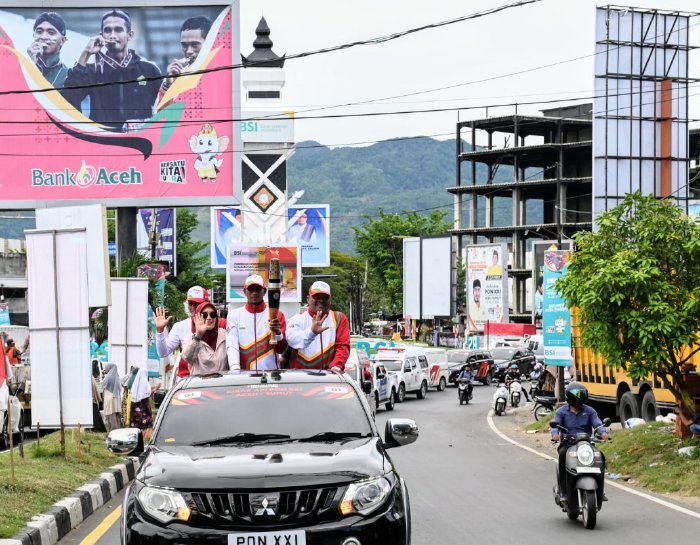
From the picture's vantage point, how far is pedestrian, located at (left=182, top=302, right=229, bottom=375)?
11219mm

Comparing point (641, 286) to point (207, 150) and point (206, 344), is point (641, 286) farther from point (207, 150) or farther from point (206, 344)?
point (207, 150)

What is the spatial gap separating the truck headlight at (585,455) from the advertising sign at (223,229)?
242 feet

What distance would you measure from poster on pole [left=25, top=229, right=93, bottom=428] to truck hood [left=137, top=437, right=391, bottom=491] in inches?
275

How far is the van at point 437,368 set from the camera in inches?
1935

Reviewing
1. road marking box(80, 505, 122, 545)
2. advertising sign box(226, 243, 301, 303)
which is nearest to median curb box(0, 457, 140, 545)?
road marking box(80, 505, 122, 545)

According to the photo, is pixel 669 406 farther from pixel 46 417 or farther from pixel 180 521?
pixel 180 521

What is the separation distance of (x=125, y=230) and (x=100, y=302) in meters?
15.9

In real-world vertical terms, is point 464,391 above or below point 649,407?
below

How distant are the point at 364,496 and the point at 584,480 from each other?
481cm

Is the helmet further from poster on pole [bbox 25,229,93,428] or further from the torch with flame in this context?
poster on pole [bbox 25,229,93,428]

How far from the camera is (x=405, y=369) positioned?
43.2 metres

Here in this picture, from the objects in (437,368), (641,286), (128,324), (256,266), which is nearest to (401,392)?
(437,368)

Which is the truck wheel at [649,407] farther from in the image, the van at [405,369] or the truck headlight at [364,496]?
the van at [405,369]

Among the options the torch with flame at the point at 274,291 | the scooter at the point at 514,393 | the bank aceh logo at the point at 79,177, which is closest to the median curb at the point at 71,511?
the torch with flame at the point at 274,291
